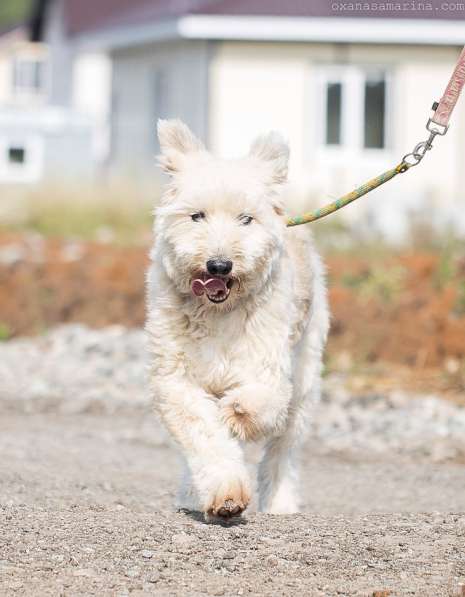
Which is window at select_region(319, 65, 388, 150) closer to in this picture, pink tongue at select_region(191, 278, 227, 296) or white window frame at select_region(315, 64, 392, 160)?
white window frame at select_region(315, 64, 392, 160)

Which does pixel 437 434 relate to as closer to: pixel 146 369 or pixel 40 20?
pixel 146 369

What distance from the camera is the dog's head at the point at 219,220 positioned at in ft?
18.8

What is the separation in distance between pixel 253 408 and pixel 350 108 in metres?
20.3

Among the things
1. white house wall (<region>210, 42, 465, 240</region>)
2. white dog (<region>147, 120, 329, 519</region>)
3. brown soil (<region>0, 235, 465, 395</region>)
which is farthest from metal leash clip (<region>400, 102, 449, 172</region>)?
white house wall (<region>210, 42, 465, 240</region>)

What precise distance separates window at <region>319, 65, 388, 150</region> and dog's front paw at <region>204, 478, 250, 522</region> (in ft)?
67.0

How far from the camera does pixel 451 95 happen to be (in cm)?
666

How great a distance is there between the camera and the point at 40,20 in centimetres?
4512

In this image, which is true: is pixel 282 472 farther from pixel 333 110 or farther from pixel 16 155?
pixel 16 155

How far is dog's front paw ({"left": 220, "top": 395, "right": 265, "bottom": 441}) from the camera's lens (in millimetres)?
5836

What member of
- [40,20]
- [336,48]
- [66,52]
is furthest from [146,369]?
[40,20]

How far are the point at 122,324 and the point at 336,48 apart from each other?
12.7 metres

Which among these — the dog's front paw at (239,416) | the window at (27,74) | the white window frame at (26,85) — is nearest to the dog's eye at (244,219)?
the dog's front paw at (239,416)

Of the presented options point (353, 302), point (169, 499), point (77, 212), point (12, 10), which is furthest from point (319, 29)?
point (12, 10)

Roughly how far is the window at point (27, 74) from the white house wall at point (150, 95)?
27031mm
